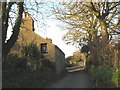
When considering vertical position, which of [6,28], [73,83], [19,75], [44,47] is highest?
[6,28]

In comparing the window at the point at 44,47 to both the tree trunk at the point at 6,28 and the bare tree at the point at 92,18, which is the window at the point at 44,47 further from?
the tree trunk at the point at 6,28

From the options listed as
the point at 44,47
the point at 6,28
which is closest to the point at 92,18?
the point at 44,47

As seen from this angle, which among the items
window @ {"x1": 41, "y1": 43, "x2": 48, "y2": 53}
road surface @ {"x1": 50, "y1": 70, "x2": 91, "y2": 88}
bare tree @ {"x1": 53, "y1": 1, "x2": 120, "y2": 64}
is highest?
bare tree @ {"x1": 53, "y1": 1, "x2": 120, "y2": 64}

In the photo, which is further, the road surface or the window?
the window

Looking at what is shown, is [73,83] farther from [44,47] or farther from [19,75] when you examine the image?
[44,47]

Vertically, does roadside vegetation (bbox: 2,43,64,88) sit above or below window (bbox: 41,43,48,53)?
below

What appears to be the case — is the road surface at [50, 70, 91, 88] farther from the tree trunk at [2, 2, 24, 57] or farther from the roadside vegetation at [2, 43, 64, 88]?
the tree trunk at [2, 2, 24, 57]

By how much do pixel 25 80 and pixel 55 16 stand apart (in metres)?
7.86

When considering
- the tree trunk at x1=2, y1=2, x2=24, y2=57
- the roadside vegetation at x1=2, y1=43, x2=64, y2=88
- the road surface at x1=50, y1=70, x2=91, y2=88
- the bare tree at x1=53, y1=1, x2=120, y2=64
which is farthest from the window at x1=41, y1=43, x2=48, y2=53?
the tree trunk at x1=2, y1=2, x2=24, y2=57

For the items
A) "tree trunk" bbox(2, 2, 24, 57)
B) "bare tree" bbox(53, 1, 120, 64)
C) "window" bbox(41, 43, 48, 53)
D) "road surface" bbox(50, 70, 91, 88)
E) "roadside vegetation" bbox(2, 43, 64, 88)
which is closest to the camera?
"roadside vegetation" bbox(2, 43, 64, 88)

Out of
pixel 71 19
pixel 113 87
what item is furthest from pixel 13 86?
pixel 71 19

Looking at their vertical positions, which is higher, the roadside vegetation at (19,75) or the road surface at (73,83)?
the roadside vegetation at (19,75)

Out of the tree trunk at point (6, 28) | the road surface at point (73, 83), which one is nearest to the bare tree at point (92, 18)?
the road surface at point (73, 83)

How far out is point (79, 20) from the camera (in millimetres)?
22188
